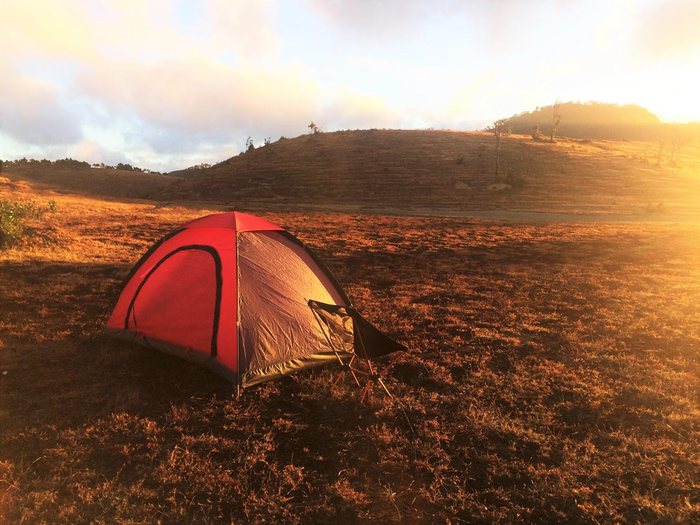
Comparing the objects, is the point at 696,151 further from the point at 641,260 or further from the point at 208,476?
the point at 208,476

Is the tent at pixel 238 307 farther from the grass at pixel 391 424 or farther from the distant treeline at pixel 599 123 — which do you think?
the distant treeline at pixel 599 123

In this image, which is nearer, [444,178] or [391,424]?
[391,424]

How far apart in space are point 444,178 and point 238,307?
171 ft

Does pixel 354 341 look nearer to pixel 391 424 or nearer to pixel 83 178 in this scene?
pixel 391 424

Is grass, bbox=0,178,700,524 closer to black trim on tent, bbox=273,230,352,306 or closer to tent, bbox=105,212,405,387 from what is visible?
tent, bbox=105,212,405,387

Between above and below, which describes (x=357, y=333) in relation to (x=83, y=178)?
below

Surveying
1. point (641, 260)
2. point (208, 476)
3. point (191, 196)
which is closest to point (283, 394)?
point (208, 476)

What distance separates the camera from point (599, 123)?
149 m

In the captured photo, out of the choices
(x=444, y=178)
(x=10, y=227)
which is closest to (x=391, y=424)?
(x=10, y=227)

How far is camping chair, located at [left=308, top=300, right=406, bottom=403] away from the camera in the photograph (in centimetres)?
526

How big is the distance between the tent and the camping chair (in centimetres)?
2

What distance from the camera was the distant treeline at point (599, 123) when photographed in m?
126

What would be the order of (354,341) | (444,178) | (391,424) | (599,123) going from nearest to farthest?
(391,424) < (354,341) < (444,178) < (599,123)

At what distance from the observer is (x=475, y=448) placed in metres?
4.23
